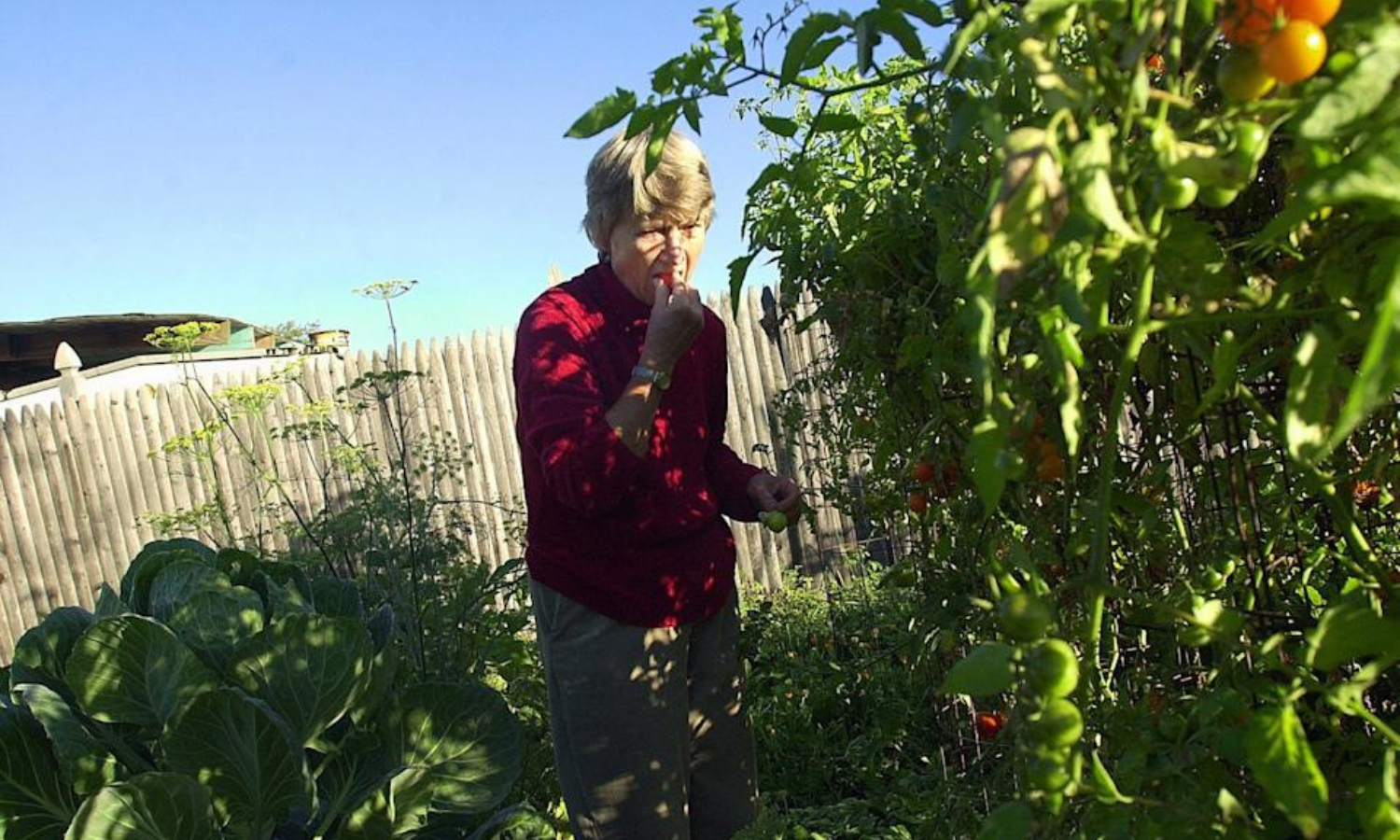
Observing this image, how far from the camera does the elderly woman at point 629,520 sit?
2.14m

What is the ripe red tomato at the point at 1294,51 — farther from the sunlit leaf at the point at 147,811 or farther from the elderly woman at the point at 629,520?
the sunlit leaf at the point at 147,811

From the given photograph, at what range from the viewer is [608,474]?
6.58 ft

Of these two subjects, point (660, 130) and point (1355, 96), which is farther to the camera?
point (660, 130)

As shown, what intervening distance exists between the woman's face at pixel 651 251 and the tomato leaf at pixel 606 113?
1.30 meters

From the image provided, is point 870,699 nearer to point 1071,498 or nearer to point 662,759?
point 662,759

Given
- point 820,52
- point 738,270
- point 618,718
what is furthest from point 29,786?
point 820,52

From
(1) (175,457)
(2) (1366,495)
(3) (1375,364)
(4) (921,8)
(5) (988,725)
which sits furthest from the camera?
(1) (175,457)

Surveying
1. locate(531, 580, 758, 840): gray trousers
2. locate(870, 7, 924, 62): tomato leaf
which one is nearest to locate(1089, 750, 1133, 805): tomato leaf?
locate(870, 7, 924, 62): tomato leaf

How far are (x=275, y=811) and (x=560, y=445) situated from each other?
0.82 meters

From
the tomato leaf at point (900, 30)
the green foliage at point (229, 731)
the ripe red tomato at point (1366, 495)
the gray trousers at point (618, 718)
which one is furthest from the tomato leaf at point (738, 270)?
the green foliage at point (229, 731)

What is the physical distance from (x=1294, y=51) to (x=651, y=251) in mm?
1747

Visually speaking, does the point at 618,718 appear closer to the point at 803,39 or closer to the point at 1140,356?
the point at 1140,356

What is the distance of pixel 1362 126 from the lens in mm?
485

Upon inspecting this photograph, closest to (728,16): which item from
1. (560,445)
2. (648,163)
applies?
(648,163)
